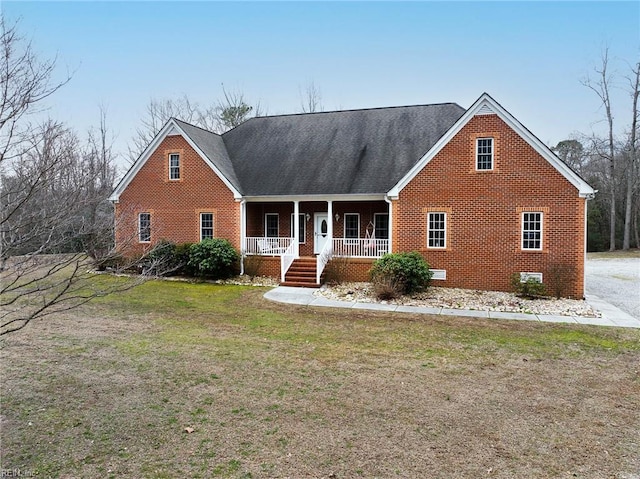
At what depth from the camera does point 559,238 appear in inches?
547

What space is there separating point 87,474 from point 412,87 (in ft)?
112

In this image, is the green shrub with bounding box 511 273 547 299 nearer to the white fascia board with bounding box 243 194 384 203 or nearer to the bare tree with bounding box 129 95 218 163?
the white fascia board with bounding box 243 194 384 203

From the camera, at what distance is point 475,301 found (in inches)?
510

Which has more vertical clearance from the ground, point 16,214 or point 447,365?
point 16,214

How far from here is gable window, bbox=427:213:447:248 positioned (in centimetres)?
1496

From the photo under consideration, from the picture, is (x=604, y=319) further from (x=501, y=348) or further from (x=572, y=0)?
(x=572, y=0)

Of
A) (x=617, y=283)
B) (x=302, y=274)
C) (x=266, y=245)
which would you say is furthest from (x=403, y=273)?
(x=617, y=283)

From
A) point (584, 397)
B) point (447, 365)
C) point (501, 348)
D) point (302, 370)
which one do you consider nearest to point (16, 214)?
point (302, 370)

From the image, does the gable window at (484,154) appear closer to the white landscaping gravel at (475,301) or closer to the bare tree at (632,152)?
the white landscaping gravel at (475,301)

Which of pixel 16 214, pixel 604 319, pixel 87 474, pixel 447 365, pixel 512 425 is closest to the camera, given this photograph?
pixel 87 474

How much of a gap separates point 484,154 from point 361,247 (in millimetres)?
5809

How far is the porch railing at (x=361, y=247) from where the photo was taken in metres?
16.4

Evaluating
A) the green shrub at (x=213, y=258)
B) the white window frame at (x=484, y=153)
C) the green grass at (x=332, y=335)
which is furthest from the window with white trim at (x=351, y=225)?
the green grass at (x=332, y=335)

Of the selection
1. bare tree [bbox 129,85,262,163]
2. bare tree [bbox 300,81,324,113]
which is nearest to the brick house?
bare tree [bbox 300,81,324,113]
